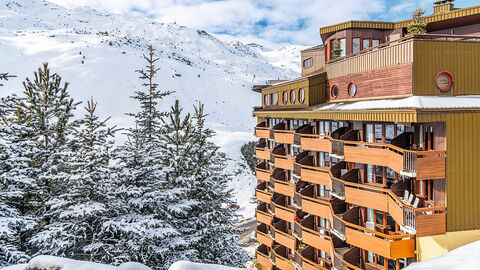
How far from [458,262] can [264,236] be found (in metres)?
21.6

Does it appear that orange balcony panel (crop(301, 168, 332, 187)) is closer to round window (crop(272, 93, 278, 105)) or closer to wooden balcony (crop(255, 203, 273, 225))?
wooden balcony (crop(255, 203, 273, 225))

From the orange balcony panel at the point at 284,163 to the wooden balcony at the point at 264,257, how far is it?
30.5 feet

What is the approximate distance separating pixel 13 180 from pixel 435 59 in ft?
69.0

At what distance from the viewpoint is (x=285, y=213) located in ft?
84.0

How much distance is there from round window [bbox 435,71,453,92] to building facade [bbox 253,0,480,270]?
0.05m

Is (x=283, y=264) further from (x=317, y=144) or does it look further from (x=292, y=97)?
(x=292, y=97)

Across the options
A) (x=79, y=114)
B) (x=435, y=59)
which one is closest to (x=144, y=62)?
(x=79, y=114)

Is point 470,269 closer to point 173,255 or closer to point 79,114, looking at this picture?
point 173,255

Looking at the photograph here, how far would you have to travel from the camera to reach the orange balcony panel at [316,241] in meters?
19.8

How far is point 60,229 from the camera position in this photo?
51.4ft

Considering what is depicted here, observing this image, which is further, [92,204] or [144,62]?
[144,62]

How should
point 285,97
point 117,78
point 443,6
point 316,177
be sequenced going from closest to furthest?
point 316,177 < point 443,6 < point 285,97 < point 117,78

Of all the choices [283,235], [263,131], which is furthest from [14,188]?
[263,131]

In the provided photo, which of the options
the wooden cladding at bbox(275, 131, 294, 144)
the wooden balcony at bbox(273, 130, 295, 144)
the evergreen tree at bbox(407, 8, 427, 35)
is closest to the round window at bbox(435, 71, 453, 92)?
the evergreen tree at bbox(407, 8, 427, 35)
